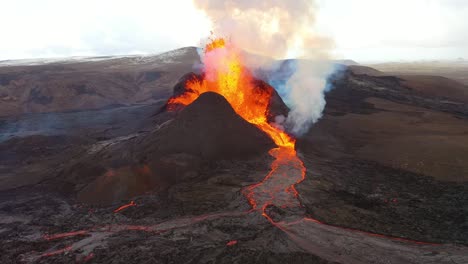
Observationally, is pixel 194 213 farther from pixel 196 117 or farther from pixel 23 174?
pixel 23 174

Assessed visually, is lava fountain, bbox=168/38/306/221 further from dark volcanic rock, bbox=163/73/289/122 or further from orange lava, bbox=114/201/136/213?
orange lava, bbox=114/201/136/213

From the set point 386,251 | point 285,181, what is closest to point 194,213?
point 285,181

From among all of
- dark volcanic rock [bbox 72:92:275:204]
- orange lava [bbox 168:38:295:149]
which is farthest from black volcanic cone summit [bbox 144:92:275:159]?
orange lava [bbox 168:38:295:149]

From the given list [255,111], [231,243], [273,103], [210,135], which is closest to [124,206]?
[231,243]

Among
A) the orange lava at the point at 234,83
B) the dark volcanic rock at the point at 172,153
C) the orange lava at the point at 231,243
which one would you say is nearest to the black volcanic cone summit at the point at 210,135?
the dark volcanic rock at the point at 172,153

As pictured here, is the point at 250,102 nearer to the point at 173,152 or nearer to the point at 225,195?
the point at 173,152

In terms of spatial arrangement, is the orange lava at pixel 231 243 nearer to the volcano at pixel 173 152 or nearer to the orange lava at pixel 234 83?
the volcano at pixel 173 152
